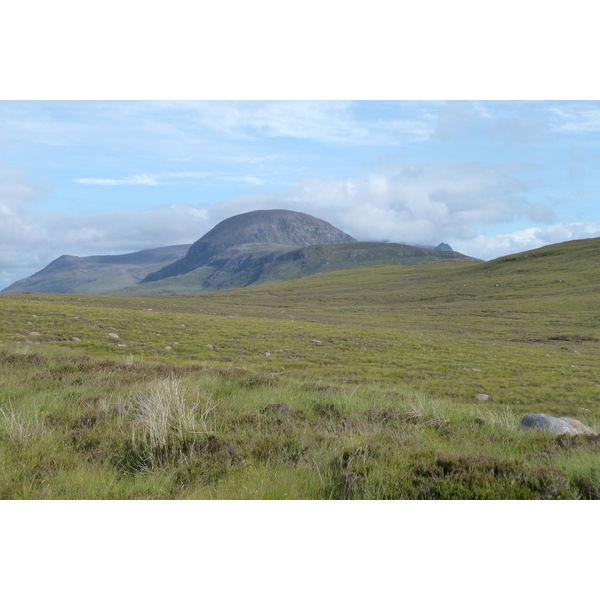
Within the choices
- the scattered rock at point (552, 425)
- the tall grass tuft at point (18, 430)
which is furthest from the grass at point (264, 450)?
the scattered rock at point (552, 425)

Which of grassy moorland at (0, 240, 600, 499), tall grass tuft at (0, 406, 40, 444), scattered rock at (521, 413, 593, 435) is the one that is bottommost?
scattered rock at (521, 413, 593, 435)

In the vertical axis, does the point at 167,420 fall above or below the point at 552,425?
above

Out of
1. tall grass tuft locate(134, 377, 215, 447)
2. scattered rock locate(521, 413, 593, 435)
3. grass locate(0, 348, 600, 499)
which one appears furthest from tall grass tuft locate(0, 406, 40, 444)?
scattered rock locate(521, 413, 593, 435)

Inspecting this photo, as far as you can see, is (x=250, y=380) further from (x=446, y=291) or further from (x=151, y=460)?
(x=446, y=291)

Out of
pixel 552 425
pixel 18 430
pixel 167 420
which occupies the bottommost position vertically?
pixel 552 425

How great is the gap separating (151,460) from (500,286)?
332ft

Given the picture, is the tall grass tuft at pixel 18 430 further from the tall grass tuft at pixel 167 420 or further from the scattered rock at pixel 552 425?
the scattered rock at pixel 552 425

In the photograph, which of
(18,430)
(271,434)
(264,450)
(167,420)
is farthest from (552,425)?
(18,430)

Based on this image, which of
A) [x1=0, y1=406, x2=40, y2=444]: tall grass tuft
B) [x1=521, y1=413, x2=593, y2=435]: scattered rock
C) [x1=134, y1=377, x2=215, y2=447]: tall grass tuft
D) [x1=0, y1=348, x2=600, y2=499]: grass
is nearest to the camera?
[x1=0, y1=348, x2=600, y2=499]: grass

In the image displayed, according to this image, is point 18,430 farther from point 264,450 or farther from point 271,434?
point 271,434

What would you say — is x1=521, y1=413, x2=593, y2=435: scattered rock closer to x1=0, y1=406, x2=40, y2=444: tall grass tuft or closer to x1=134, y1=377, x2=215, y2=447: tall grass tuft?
x1=134, y1=377, x2=215, y2=447: tall grass tuft

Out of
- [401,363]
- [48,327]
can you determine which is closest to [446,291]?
[401,363]

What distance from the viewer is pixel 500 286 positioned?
9512 centimetres

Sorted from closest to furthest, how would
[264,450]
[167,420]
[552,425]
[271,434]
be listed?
[264,450]
[167,420]
[271,434]
[552,425]
